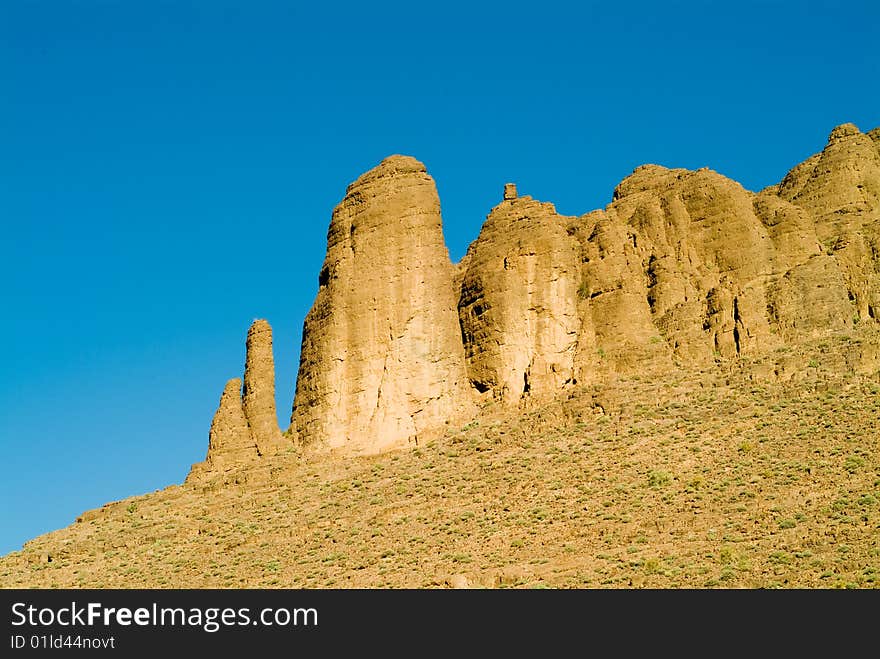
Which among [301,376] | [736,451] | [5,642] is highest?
[301,376]

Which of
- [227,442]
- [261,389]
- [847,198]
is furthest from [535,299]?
[847,198]

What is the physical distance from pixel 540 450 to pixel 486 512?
6.52 metres

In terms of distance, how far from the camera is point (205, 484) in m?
84.1

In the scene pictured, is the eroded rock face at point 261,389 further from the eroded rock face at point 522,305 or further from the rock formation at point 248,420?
the eroded rock face at point 522,305

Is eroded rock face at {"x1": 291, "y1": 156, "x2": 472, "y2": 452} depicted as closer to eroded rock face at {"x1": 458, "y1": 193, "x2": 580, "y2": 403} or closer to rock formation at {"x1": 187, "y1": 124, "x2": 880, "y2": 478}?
rock formation at {"x1": 187, "y1": 124, "x2": 880, "y2": 478}

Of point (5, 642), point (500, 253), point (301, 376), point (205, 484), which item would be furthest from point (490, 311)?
point (5, 642)

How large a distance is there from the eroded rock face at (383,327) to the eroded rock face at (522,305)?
1.67m

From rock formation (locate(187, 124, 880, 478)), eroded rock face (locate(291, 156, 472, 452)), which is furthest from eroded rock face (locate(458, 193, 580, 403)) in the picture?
eroded rock face (locate(291, 156, 472, 452))

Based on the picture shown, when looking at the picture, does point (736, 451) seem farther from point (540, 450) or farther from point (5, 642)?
point (5, 642)

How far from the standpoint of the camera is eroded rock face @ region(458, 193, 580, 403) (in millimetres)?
87312

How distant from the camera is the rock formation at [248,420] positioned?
85875 mm

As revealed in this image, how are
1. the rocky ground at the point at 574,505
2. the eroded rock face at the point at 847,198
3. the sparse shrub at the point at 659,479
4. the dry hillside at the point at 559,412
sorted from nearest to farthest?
the rocky ground at the point at 574,505 < the dry hillside at the point at 559,412 < the sparse shrub at the point at 659,479 < the eroded rock face at the point at 847,198

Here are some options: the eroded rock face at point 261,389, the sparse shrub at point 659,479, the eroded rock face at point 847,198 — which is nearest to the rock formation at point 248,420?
the eroded rock face at point 261,389

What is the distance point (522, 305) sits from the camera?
89.2 metres
